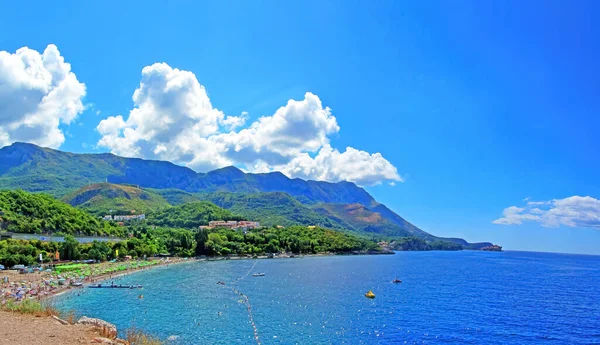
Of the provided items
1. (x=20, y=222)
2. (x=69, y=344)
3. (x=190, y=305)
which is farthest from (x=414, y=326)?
(x=20, y=222)

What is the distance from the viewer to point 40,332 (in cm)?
2300

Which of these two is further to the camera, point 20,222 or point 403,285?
point 20,222

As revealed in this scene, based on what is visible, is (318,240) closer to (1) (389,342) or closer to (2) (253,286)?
(2) (253,286)

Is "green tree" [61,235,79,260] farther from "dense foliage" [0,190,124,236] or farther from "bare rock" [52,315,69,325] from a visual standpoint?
"bare rock" [52,315,69,325]

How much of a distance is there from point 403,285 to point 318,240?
353ft

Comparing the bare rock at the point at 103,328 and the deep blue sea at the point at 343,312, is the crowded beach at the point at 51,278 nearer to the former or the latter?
the deep blue sea at the point at 343,312

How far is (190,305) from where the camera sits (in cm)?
4916

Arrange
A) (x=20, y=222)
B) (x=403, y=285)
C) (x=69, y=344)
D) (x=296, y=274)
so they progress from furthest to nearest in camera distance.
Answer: (x=20, y=222) → (x=296, y=274) → (x=403, y=285) → (x=69, y=344)

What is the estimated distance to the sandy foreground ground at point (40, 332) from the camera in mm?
21016

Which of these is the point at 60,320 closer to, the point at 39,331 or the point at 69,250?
the point at 39,331

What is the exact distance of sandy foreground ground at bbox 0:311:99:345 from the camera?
68.9ft

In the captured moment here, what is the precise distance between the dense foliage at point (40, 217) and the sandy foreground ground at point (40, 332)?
259ft

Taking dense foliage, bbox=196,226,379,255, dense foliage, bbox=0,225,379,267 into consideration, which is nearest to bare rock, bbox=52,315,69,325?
dense foliage, bbox=0,225,379,267

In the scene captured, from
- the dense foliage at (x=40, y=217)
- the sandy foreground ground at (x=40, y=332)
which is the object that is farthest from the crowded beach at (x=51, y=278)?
the dense foliage at (x=40, y=217)
